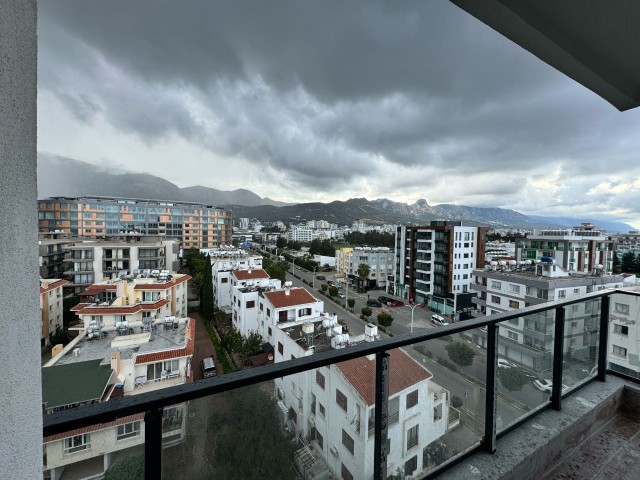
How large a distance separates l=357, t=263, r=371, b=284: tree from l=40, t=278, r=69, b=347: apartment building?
66.9 ft

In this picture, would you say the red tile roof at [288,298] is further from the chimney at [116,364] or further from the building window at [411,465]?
the building window at [411,465]

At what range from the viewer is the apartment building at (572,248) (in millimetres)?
21406

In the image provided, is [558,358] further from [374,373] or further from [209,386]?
[209,386]

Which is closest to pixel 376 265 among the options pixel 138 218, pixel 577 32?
pixel 577 32

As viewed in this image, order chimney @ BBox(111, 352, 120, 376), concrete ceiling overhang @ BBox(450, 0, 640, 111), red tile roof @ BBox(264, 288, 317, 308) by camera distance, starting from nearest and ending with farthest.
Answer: concrete ceiling overhang @ BBox(450, 0, 640, 111)
chimney @ BBox(111, 352, 120, 376)
red tile roof @ BBox(264, 288, 317, 308)

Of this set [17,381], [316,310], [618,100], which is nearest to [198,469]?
[17,381]

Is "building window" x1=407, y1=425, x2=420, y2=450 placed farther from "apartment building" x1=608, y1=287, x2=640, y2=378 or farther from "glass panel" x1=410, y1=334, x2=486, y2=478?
"apartment building" x1=608, y1=287, x2=640, y2=378

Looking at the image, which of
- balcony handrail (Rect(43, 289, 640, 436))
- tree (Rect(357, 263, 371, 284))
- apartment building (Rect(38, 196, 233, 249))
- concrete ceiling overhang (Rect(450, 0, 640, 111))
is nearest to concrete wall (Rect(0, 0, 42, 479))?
balcony handrail (Rect(43, 289, 640, 436))

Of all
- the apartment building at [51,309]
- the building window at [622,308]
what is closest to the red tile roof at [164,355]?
the building window at [622,308]

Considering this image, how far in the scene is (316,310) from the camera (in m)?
12.3

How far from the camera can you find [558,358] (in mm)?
1823

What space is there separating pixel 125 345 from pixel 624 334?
9608 mm

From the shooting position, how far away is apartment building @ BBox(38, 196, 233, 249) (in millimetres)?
34062

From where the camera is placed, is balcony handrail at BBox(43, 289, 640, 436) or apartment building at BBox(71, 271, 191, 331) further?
apartment building at BBox(71, 271, 191, 331)
